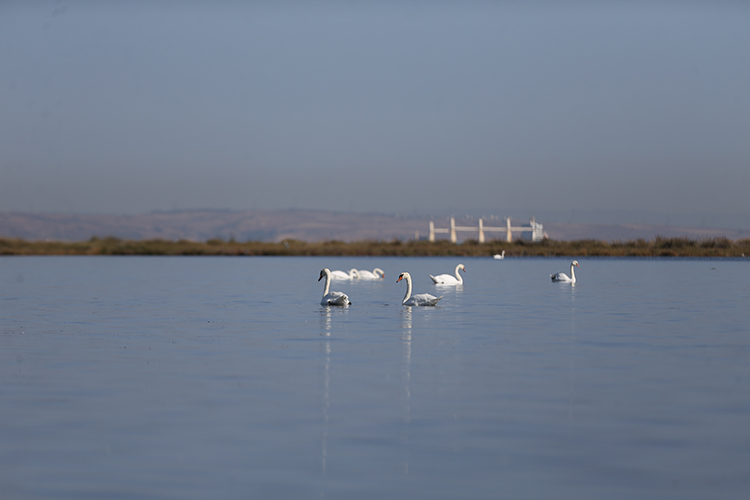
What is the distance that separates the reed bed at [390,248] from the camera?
66.6m

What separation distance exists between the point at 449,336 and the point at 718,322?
20.8 feet

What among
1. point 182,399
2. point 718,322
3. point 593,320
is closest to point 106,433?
point 182,399

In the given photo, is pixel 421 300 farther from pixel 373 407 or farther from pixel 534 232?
pixel 534 232

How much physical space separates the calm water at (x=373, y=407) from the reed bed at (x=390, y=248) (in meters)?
50.1

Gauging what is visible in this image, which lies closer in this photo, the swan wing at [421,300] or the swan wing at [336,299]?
the swan wing at [336,299]

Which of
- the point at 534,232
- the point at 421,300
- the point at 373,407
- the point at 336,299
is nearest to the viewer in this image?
the point at 373,407

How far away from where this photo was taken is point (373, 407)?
28.5 feet

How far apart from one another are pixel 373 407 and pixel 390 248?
229ft

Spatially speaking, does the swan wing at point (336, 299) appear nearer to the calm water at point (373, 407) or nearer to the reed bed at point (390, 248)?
the calm water at point (373, 407)

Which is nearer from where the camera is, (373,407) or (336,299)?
(373,407)

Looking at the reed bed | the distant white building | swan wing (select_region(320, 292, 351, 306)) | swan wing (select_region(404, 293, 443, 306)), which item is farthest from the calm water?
the distant white building

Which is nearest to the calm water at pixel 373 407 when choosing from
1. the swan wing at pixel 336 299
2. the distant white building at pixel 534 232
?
the swan wing at pixel 336 299

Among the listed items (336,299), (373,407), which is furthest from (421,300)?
(373,407)

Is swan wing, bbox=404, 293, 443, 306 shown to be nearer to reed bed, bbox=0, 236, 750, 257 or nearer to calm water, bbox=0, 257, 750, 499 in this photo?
calm water, bbox=0, 257, 750, 499
